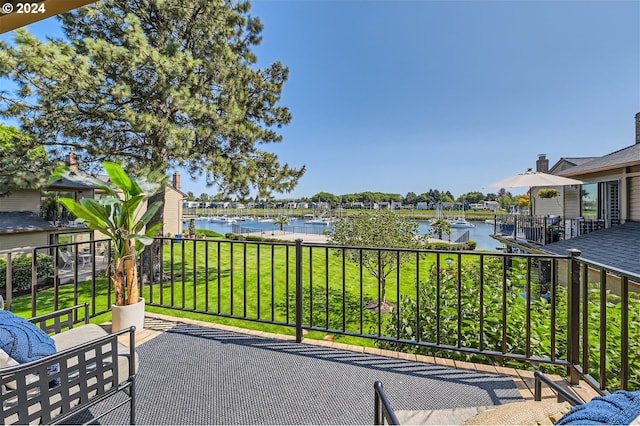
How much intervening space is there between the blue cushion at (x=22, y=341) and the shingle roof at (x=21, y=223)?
14.3 meters

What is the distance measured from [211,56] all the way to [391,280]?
30.5ft

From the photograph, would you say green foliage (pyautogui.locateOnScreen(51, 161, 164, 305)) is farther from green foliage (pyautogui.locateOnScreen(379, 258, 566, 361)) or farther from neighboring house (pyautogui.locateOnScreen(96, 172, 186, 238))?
neighboring house (pyautogui.locateOnScreen(96, 172, 186, 238))

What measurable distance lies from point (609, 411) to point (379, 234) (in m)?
7.15

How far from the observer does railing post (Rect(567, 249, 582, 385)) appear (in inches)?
83.6

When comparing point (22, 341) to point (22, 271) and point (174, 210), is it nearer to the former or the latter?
point (22, 271)

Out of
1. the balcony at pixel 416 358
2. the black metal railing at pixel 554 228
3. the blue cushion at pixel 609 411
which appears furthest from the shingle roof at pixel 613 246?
the blue cushion at pixel 609 411

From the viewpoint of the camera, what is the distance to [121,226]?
3.01m

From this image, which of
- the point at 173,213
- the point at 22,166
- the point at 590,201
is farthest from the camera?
the point at 173,213

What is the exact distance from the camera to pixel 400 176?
38.4m

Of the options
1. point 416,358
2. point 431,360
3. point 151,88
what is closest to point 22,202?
point 151,88

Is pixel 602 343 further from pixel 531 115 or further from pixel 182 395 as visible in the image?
pixel 531 115

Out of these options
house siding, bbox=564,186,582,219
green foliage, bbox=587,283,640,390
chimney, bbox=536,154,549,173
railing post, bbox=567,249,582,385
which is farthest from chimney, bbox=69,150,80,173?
chimney, bbox=536,154,549,173

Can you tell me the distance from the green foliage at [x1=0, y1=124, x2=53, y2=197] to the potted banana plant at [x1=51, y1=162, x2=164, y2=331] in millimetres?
6384

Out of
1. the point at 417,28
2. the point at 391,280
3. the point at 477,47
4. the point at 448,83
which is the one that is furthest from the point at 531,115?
the point at 391,280
